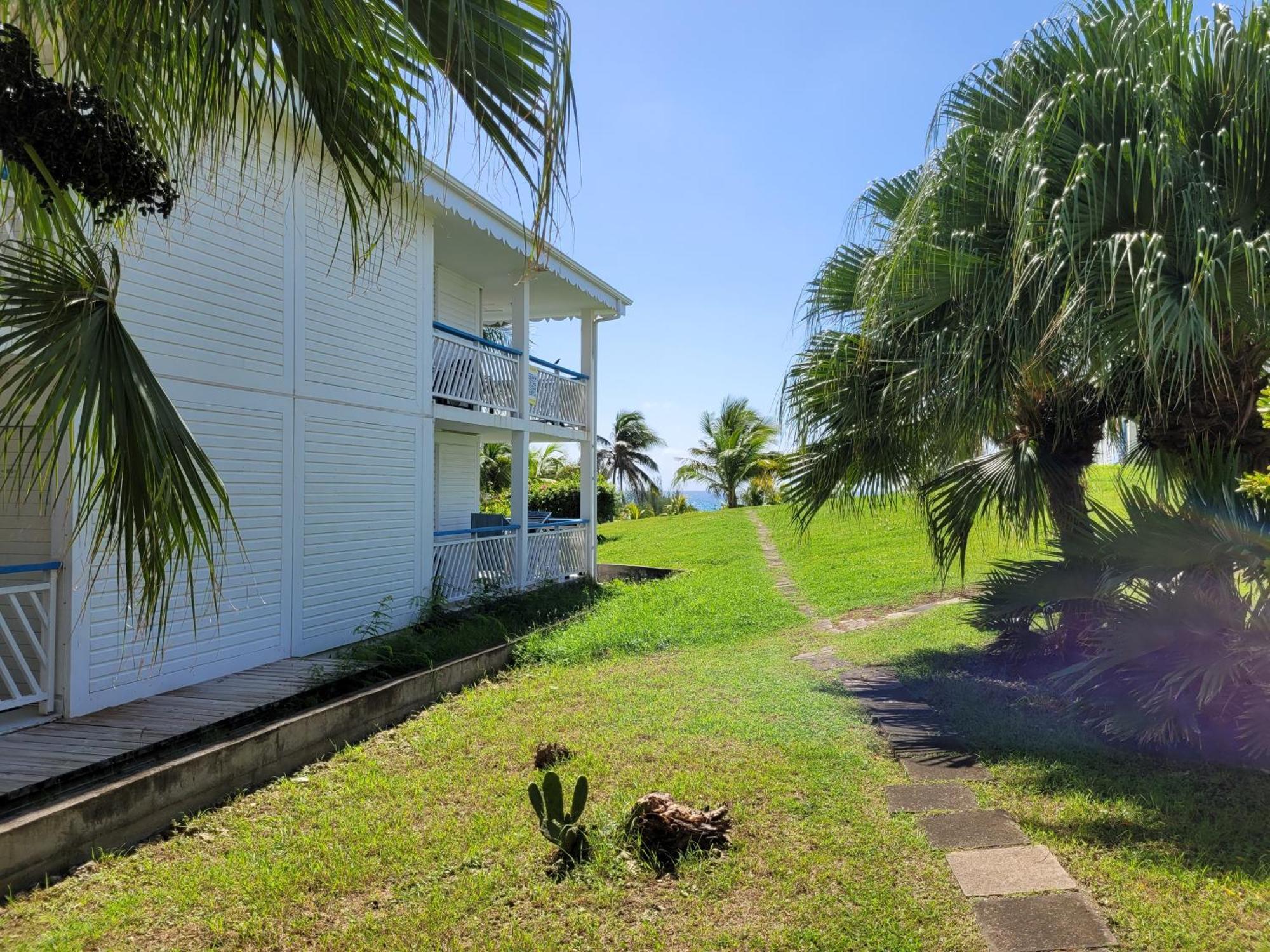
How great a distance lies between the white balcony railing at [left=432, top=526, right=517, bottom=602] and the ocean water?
23865 mm

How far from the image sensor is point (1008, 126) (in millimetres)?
5902

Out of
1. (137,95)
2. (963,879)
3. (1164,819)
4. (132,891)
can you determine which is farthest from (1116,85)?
(132,891)

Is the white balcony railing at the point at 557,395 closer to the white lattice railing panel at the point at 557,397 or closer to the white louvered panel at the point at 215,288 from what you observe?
the white lattice railing panel at the point at 557,397

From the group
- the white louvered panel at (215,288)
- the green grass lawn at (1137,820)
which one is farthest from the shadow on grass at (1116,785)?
the white louvered panel at (215,288)

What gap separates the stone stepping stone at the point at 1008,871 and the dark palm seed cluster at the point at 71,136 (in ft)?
13.2

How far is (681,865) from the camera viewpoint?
359 centimetres

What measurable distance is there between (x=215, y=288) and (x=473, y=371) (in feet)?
13.7

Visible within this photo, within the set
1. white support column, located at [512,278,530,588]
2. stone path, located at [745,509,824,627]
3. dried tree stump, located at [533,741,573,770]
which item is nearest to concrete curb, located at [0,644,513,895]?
dried tree stump, located at [533,741,573,770]

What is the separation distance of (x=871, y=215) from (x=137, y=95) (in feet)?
20.9

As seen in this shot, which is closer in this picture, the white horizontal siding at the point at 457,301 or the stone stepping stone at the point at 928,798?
the stone stepping stone at the point at 928,798

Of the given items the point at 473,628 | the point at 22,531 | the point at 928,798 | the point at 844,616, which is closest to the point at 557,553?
the point at 473,628

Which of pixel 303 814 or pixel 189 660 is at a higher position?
pixel 189 660

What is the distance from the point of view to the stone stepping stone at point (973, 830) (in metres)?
3.71

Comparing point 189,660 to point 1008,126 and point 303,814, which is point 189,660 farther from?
point 1008,126
